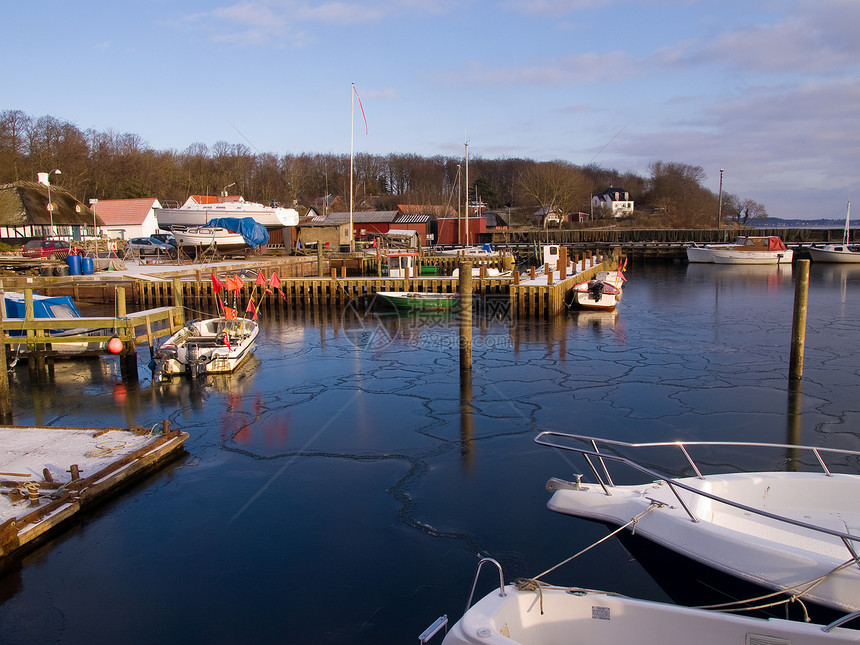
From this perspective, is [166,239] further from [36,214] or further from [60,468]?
[60,468]

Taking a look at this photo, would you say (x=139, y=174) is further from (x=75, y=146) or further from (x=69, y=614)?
(x=69, y=614)

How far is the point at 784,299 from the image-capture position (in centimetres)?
3647

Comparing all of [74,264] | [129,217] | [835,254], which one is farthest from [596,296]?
[129,217]

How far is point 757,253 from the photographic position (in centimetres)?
5788

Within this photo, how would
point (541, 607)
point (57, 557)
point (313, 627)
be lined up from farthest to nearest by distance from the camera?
point (57, 557)
point (313, 627)
point (541, 607)

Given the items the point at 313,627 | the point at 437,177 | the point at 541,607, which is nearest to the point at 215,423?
the point at 313,627

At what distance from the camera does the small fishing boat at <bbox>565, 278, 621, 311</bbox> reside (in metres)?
31.1

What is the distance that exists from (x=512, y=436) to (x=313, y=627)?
693cm

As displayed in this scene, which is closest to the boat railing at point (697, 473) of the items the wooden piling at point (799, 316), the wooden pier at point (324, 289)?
the wooden piling at point (799, 316)

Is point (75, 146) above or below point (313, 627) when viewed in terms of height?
above

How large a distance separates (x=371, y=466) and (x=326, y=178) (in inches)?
3992

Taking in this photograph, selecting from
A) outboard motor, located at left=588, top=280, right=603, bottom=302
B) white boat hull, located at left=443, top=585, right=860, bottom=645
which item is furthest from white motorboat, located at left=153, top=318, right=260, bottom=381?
outboard motor, located at left=588, top=280, right=603, bottom=302

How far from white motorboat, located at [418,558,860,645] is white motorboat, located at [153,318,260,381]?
14.7 meters

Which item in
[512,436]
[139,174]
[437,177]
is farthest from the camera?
[437,177]
